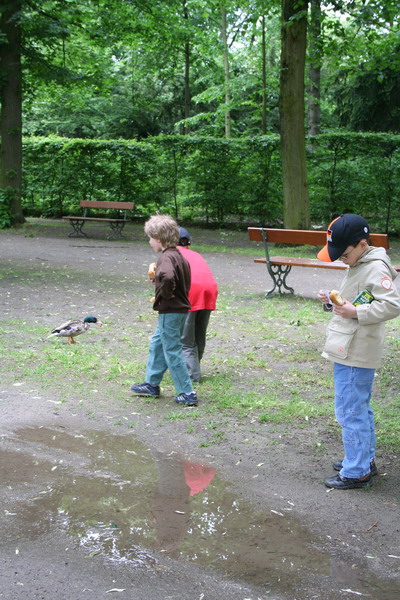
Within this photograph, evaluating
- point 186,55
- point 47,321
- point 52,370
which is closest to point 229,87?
point 186,55

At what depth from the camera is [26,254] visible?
15031 mm

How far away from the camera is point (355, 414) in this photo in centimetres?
422

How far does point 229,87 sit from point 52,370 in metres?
22.4

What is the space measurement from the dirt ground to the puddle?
11 mm

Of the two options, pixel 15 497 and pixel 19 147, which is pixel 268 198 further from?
pixel 15 497

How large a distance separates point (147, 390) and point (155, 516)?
232cm

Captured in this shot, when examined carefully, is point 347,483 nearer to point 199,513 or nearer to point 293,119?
point 199,513

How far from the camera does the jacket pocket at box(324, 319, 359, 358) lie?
4129 mm

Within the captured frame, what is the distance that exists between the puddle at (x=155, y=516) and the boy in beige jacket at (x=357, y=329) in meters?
0.61

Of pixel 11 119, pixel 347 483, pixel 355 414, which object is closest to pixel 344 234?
pixel 355 414

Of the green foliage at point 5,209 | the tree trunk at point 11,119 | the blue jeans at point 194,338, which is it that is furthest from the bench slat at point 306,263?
the tree trunk at point 11,119

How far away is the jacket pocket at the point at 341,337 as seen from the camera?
4129 millimetres

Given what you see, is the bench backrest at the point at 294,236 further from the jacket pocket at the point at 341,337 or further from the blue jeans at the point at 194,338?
the jacket pocket at the point at 341,337

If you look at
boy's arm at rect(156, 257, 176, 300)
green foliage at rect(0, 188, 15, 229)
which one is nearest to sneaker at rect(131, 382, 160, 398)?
boy's arm at rect(156, 257, 176, 300)
